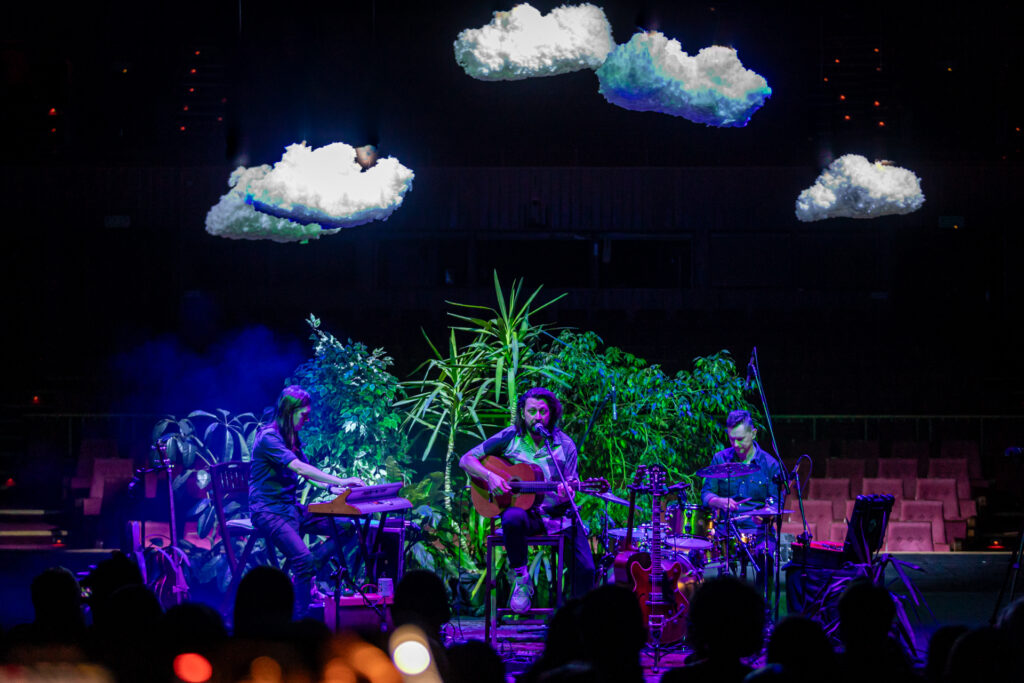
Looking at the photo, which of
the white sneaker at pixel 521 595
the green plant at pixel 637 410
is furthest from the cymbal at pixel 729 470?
the green plant at pixel 637 410

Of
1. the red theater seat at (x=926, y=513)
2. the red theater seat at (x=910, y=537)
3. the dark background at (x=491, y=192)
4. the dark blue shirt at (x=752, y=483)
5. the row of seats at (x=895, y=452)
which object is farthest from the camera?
the dark background at (x=491, y=192)

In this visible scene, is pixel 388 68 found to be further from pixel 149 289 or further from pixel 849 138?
pixel 849 138

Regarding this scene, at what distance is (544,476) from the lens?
5.63m

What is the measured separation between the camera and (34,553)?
8.39 m

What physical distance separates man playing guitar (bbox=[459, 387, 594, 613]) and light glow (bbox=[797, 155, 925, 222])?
16.9 feet

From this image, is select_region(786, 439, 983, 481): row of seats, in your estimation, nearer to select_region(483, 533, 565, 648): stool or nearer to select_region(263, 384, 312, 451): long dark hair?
select_region(483, 533, 565, 648): stool

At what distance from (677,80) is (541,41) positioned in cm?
90

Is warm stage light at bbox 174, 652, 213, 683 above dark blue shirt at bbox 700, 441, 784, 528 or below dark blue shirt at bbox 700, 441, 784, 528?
below

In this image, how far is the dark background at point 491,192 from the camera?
42.0 feet

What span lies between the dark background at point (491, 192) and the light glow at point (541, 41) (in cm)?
654

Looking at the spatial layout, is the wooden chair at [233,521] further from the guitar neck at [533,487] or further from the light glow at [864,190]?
the light glow at [864,190]

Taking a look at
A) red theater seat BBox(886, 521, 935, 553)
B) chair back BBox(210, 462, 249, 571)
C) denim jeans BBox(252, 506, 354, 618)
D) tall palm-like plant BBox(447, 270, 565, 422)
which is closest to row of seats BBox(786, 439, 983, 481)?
red theater seat BBox(886, 521, 935, 553)

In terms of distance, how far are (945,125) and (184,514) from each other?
1111cm

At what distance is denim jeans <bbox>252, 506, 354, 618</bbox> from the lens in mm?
5562
